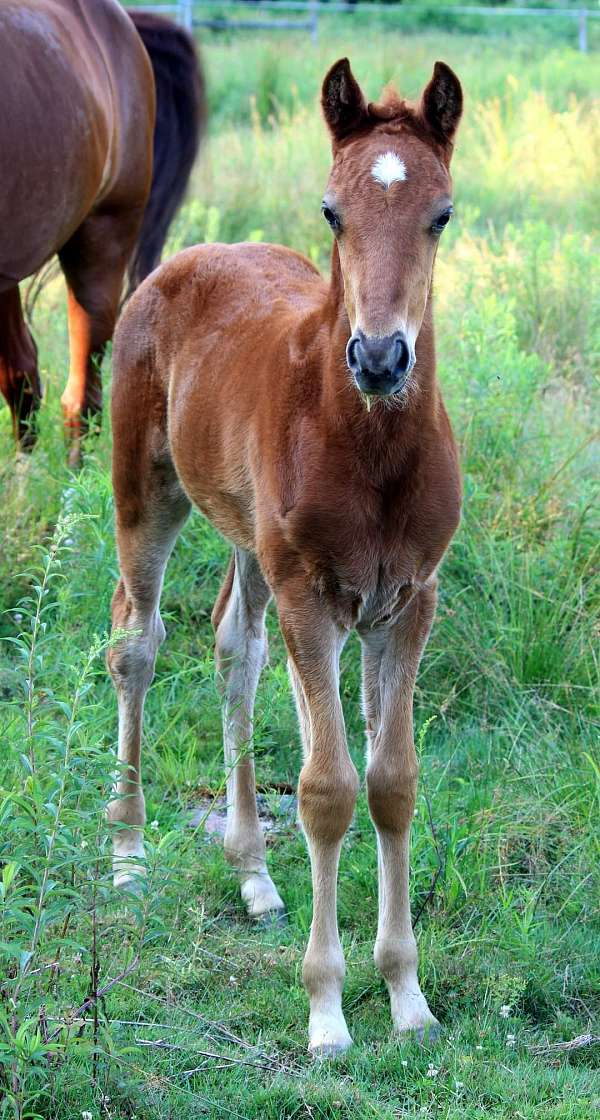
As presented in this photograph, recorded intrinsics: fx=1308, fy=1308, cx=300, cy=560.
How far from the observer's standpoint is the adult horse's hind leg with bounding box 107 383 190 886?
3.82 m

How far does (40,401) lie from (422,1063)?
3989 mm

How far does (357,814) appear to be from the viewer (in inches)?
154

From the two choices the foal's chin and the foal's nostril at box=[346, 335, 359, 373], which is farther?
the foal's chin

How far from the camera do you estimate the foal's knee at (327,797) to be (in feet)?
9.95

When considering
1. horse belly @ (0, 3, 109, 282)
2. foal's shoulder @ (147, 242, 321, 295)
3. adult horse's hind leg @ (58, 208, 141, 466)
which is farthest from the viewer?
adult horse's hind leg @ (58, 208, 141, 466)

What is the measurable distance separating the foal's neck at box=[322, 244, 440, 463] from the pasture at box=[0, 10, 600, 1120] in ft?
2.35

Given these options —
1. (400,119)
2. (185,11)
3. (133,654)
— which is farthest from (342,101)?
(185,11)

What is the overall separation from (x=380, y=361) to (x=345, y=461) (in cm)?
44

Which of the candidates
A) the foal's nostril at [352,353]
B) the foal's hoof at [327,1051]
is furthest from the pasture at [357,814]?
the foal's nostril at [352,353]

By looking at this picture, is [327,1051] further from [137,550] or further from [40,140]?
[40,140]

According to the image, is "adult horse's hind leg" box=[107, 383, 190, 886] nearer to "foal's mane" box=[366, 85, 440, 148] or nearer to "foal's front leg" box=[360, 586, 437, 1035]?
"foal's front leg" box=[360, 586, 437, 1035]

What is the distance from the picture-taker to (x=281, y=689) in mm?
4371

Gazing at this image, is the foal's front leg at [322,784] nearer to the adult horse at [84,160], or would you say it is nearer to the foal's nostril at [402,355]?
the foal's nostril at [402,355]

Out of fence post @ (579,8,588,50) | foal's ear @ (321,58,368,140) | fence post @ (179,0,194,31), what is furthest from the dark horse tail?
fence post @ (579,8,588,50)
